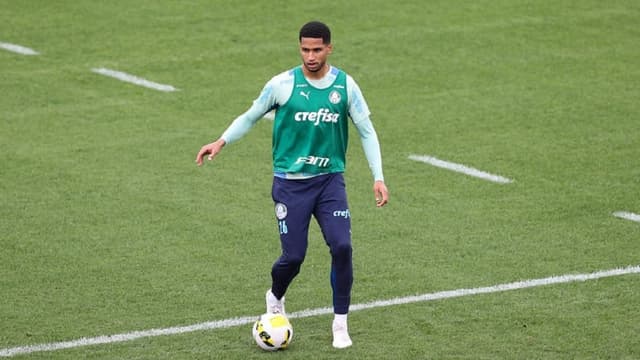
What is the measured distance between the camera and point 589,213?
43.7 ft

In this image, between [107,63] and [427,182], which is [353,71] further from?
[427,182]

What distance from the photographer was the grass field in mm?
10484

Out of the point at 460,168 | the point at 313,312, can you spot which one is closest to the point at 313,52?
the point at 313,312

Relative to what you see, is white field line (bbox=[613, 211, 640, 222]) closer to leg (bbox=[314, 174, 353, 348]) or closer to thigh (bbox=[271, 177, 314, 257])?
leg (bbox=[314, 174, 353, 348])

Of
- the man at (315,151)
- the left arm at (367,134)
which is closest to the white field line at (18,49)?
the man at (315,151)

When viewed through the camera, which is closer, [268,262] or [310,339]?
[310,339]

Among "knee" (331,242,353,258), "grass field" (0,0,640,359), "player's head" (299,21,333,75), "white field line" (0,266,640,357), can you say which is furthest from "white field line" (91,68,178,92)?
"knee" (331,242,353,258)

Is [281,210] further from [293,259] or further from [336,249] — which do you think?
[336,249]

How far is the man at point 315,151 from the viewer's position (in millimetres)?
9852

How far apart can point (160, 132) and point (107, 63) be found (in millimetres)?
3506

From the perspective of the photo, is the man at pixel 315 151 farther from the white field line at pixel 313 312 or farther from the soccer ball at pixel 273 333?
the white field line at pixel 313 312

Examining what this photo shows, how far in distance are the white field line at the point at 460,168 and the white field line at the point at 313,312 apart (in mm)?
3024

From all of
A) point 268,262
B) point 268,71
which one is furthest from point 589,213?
point 268,71

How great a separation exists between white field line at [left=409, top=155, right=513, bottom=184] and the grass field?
0.14m
